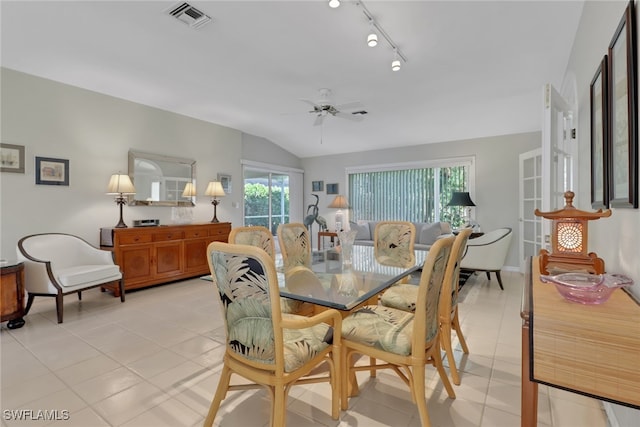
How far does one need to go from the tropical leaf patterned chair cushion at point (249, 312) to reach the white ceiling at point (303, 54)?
2177mm

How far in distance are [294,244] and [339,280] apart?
0.90m

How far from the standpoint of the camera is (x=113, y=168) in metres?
4.11

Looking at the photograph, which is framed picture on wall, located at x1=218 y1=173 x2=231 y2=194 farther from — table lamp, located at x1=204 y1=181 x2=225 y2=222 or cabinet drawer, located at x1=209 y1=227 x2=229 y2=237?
cabinet drawer, located at x1=209 y1=227 x2=229 y2=237

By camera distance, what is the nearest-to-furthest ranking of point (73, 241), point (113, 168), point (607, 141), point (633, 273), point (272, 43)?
1. point (633, 273)
2. point (607, 141)
3. point (272, 43)
4. point (73, 241)
5. point (113, 168)

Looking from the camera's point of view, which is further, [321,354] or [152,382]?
[152,382]

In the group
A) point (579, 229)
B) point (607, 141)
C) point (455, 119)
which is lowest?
point (579, 229)

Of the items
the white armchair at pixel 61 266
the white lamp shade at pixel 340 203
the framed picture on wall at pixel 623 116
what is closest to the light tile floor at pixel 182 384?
the white armchair at pixel 61 266

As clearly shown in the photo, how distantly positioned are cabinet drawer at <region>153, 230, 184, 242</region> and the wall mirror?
1.93 ft

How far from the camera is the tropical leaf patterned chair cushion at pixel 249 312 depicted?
1241mm

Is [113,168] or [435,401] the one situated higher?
[113,168]

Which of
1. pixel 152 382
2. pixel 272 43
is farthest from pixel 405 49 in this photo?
pixel 152 382

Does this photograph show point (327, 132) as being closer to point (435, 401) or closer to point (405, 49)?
point (405, 49)

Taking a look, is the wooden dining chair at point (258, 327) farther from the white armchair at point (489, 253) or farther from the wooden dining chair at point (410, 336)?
the white armchair at point (489, 253)

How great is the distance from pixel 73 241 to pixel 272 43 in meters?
3.16
